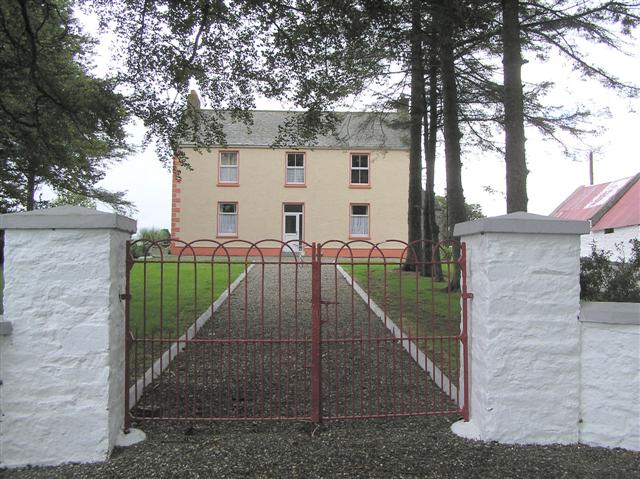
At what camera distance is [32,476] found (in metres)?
3.53

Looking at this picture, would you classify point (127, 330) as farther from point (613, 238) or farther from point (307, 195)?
point (307, 195)

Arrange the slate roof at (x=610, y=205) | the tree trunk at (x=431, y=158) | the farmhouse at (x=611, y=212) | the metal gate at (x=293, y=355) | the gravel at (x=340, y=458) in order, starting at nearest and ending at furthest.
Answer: the gravel at (x=340, y=458) → the metal gate at (x=293, y=355) → the tree trunk at (x=431, y=158) → the farmhouse at (x=611, y=212) → the slate roof at (x=610, y=205)

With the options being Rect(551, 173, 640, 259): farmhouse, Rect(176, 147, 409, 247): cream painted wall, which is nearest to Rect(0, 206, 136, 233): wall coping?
Rect(551, 173, 640, 259): farmhouse

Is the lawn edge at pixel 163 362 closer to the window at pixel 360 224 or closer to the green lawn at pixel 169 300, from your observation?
the green lawn at pixel 169 300

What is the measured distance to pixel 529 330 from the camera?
4020mm

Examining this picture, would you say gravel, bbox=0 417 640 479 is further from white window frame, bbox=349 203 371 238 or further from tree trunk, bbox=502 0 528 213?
white window frame, bbox=349 203 371 238

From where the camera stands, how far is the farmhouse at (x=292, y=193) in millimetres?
26906

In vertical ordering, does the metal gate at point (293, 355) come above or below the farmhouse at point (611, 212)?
below

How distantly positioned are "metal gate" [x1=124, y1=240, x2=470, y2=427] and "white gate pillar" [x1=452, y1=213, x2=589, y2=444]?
394 millimetres

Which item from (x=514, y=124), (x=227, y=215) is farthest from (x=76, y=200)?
(x=514, y=124)

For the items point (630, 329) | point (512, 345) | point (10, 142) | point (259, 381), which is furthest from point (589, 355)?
point (10, 142)

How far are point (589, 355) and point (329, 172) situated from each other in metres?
23.8

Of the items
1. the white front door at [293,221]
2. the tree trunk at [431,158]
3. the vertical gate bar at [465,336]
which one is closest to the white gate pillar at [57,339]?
the vertical gate bar at [465,336]

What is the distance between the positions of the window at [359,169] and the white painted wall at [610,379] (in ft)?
78.1
